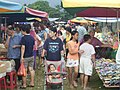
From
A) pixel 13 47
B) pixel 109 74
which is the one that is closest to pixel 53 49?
pixel 13 47

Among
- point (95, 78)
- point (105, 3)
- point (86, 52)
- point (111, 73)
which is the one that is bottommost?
point (95, 78)

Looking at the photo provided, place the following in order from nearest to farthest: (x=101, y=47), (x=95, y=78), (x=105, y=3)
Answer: (x=105, y=3) < (x=95, y=78) < (x=101, y=47)

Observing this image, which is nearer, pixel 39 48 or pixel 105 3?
pixel 105 3

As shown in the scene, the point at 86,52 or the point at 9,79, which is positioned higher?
the point at 86,52

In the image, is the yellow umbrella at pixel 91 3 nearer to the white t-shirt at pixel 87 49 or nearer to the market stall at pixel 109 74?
the white t-shirt at pixel 87 49

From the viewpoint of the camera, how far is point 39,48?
1230 centimetres

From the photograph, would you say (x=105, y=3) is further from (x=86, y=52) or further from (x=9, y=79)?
(x=9, y=79)

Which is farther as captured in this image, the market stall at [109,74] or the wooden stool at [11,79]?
the market stall at [109,74]

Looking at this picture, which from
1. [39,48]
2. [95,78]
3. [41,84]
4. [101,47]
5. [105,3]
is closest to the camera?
[105,3]

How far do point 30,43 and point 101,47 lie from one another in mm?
4906

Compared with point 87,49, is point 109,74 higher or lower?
lower

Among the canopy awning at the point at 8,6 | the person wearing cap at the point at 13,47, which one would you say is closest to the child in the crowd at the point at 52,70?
the person wearing cap at the point at 13,47

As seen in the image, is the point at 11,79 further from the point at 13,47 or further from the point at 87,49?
the point at 87,49

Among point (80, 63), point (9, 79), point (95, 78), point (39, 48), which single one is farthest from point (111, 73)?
point (39, 48)
